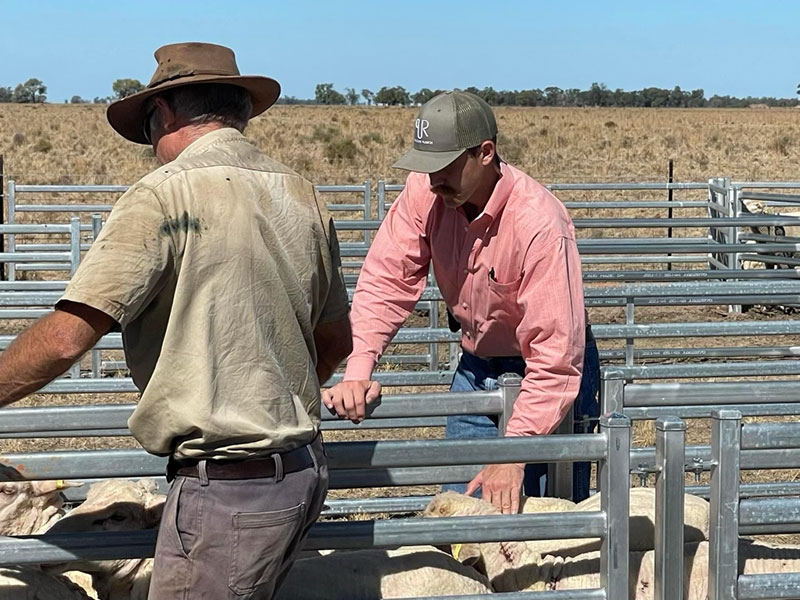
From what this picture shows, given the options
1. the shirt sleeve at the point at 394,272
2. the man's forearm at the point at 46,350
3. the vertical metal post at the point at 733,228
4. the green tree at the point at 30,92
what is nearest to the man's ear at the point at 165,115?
the man's forearm at the point at 46,350

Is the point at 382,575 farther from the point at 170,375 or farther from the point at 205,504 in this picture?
the point at 170,375

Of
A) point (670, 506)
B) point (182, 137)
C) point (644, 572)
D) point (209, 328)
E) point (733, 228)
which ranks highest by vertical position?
point (182, 137)

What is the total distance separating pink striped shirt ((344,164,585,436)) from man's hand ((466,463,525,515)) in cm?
11

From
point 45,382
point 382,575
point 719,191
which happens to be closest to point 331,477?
point 382,575

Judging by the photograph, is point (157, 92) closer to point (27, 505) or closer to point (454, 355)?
point (27, 505)

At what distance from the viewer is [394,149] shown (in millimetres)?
34250

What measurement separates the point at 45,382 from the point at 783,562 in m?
1.95

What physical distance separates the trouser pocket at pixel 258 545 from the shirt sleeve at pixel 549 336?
974 millimetres

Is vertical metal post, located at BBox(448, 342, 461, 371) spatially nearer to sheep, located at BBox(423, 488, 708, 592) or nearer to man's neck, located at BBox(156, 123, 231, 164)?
sheep, located at BBox(423, 488, 708, 592)

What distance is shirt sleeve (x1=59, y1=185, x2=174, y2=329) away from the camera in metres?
2.23

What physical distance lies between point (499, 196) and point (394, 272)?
0.47 m

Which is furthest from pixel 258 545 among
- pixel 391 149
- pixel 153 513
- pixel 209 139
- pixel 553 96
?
pixel 553 96

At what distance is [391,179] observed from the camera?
93.7 feet

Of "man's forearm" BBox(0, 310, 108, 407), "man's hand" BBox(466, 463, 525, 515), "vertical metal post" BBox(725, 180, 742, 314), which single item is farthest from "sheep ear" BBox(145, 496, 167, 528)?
"vertical metal post" BBox(725, 180, 742, 314)
